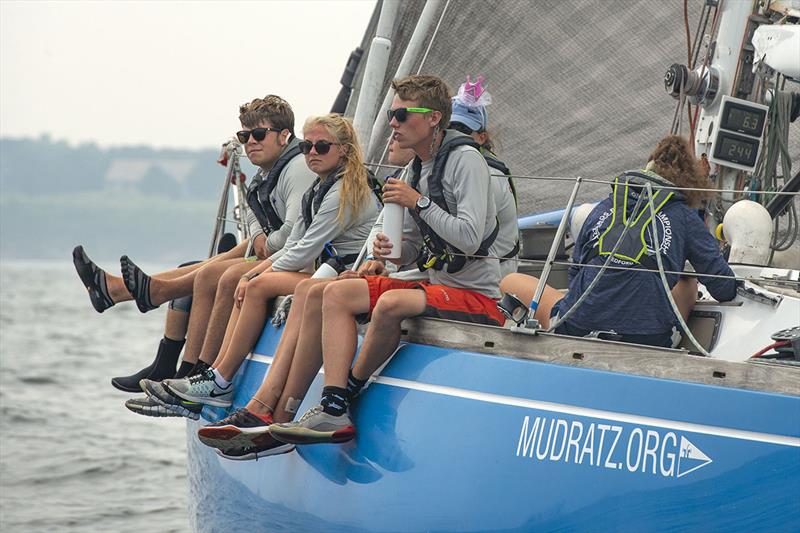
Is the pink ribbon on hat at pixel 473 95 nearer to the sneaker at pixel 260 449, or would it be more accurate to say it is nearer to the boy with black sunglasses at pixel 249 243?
the boy with black sunglasses at pixel 249 243

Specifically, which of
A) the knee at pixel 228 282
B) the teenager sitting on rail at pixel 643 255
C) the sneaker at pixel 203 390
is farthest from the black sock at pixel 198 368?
the teenager sitting on rail at pixel 643 255

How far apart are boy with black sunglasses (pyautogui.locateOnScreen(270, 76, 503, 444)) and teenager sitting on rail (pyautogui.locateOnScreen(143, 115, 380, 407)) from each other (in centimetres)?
61

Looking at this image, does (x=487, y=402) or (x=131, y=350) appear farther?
(x=131, y=350)

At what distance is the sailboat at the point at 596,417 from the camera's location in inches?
153

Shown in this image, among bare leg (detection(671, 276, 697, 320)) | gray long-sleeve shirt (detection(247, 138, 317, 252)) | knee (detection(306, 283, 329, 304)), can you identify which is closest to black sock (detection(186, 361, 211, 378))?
gray long-sleeve shirt (detection(247, 138, 317, 252))

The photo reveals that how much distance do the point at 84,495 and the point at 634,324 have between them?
5.01m

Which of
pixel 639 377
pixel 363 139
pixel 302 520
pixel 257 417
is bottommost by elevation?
pixel 302 520

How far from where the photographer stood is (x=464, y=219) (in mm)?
4613

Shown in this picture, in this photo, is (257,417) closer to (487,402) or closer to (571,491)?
(487,402)

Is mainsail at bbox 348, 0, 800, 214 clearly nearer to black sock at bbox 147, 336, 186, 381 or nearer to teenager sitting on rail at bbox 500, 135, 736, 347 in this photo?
black sock at bbox 147, 336, 186, 381

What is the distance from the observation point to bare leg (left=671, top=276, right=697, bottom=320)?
4957 mm

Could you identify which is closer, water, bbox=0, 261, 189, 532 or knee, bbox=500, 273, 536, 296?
knee, bbox=500, 273, 536, 296

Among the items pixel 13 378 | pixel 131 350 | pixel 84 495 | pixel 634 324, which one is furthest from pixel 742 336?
pixel 131 350

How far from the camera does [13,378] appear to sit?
1612 cm
